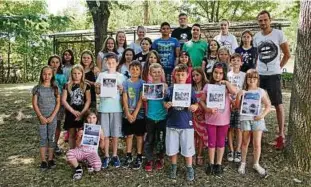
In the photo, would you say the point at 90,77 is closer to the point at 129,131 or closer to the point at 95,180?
the point at 129,131

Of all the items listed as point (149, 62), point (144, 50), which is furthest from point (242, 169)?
point (144, 50)

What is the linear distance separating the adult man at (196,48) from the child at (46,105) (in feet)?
7.66

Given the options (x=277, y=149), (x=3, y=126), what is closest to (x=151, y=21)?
(x=3, y=126)

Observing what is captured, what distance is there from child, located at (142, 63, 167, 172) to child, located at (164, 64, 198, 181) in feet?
0.62

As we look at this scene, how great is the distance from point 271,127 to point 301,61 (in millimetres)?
2237

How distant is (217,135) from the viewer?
489 centimetres

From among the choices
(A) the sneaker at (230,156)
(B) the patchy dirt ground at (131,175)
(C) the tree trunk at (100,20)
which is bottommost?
(B) the patchy dirt ground at (131,175)

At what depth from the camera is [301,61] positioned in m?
A: 5.11

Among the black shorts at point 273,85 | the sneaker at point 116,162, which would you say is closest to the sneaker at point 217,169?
the sneaker at point 116,162

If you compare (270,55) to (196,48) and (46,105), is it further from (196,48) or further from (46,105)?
(46,105)

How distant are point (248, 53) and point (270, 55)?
343mm

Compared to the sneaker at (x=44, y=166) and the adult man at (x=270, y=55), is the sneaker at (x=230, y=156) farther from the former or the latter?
the sneaker at (x=44, y=166)

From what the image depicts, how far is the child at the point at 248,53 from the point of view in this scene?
552 cm

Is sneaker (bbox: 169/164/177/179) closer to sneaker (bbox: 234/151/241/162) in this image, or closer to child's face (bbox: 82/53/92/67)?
sneaker (bbox: 234/151/241/162)
